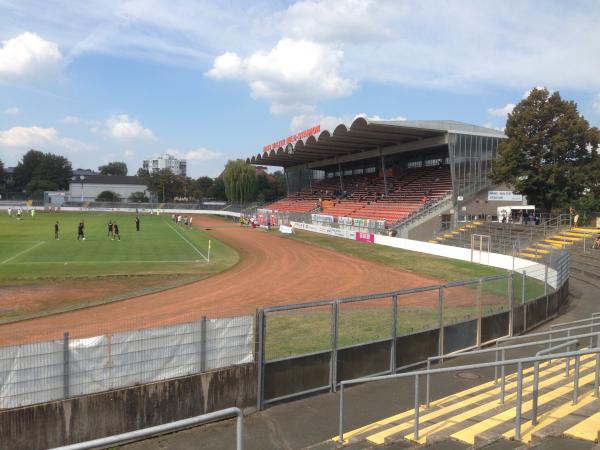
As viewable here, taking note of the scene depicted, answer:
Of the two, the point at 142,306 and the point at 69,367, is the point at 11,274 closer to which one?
Answer: the point at 142,306

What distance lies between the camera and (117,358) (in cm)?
846

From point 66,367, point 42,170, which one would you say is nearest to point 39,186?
point 42,170

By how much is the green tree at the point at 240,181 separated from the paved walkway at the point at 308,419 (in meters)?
96.8

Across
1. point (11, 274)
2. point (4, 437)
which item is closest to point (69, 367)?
point (4, 437)

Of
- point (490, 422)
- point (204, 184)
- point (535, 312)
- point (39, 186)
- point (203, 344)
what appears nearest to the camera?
point (490, 422)

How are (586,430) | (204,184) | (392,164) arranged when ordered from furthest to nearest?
(204,184) → (392,164) → (586,430)

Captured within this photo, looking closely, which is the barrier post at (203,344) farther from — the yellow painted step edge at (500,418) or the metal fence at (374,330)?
the yellow painted step edge at (500,418)

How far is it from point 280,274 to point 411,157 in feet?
149

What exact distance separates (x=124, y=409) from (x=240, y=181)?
324 ft

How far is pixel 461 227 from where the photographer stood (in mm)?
45906

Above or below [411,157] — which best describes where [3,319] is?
below

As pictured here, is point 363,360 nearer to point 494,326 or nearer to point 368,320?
point 368,320

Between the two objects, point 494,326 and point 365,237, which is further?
point 365,237

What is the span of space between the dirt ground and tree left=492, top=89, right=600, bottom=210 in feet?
58.7
